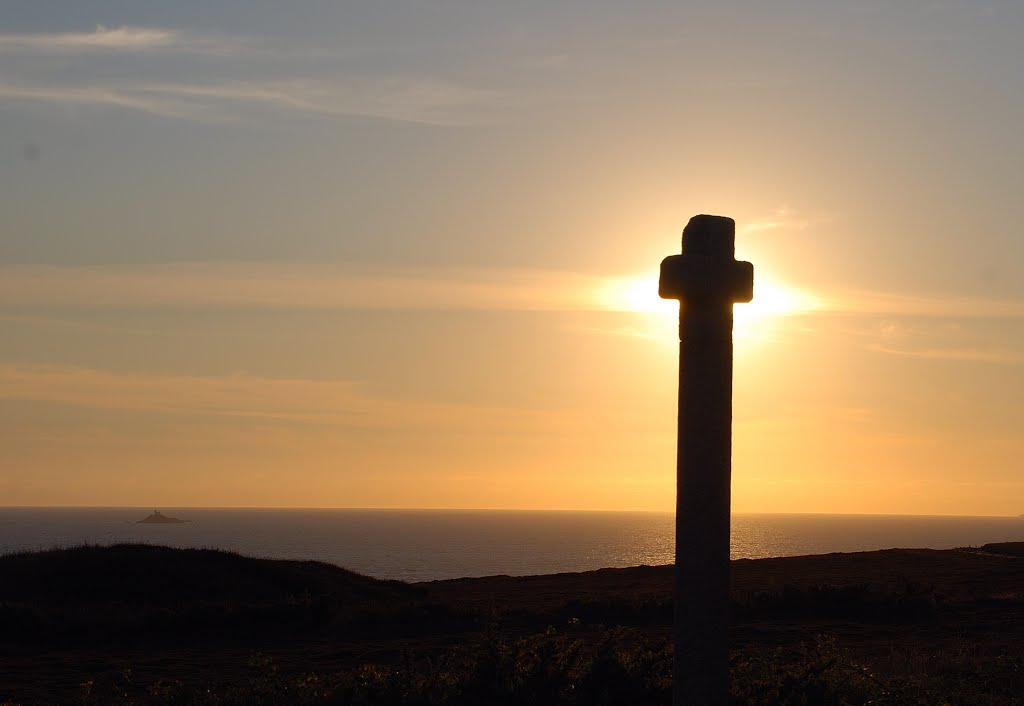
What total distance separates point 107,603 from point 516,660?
55.5ft

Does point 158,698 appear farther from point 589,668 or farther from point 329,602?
point 329,602

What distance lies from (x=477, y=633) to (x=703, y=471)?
525 inches

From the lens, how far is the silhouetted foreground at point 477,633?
12227mm

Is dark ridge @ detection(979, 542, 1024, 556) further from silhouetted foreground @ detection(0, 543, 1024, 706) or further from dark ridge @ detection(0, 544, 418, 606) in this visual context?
dark ridge @ detection(0, 544, 418, 606)

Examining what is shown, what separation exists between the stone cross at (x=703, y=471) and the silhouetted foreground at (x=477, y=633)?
2.60 m

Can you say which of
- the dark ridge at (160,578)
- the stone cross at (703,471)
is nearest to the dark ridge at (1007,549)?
the dark ridge at (160,578)

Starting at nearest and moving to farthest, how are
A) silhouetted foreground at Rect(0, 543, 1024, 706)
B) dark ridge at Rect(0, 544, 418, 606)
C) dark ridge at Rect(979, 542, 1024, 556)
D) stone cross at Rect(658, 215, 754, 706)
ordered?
1. stone cross at Rect(658, 215, 754, 706)
2. silhouetted foreground at Rect(0, 543, 1024, 706)
3. dark ridge at Rect(0, 544, 418, 606)
4. dark ridge at Rect(979, 542, 1024, 556)

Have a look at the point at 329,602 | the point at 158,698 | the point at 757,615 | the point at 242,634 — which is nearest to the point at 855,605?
the point at 757,615

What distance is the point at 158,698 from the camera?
42.1ft

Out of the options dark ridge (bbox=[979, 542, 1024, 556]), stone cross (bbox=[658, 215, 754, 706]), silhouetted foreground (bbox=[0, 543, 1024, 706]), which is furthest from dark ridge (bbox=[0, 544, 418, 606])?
dark ridge (bbox=[979, 542, 1024, 556])

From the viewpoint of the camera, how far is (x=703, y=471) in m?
9.14

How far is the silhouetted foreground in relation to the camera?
12227 mm

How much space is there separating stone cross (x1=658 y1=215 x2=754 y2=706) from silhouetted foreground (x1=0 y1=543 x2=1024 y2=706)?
2.60 metres

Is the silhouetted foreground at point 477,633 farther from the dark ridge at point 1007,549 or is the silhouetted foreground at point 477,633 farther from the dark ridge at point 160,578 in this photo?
the dark ridge at point 1007,549
